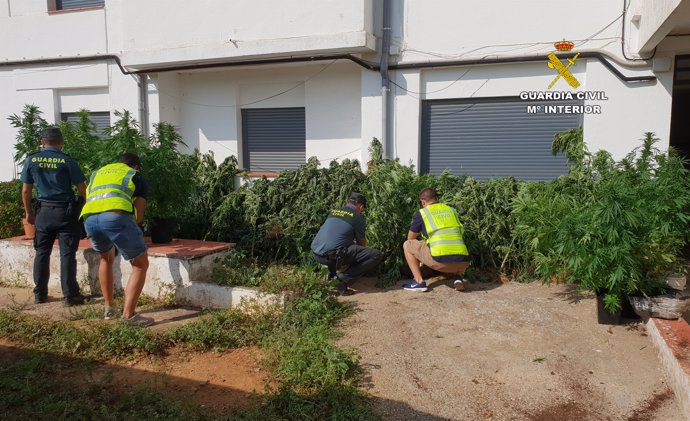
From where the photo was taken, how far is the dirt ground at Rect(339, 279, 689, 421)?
3.98 metres

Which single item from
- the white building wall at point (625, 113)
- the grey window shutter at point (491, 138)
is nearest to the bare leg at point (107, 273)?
the grey window shutter at point (491, 138)

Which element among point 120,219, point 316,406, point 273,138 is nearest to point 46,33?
point 273,138

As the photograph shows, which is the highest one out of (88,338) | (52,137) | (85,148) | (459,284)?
(52,137)

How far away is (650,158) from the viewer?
7.24 meters

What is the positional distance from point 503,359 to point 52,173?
5128 millimetres

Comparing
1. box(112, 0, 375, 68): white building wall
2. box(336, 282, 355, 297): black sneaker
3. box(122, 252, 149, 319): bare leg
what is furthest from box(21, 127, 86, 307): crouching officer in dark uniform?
box(112, 0, 375, 68): white building wall

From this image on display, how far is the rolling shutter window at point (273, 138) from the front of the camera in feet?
32.5

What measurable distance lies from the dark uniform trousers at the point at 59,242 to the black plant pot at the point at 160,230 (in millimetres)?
1004

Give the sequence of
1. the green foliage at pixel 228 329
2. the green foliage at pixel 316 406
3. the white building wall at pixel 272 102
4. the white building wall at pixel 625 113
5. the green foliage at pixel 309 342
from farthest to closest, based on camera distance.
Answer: the white building wall at pixel 272 102
the white building wall at pixel 625 113
the green foliage at pixel 228 329
the green foliage at pixel 309 342
the green foliage at pixel 316 406

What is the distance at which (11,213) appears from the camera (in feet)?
27.2

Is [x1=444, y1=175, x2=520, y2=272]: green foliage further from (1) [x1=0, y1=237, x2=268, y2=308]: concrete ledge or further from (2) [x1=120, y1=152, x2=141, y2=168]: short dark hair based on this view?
(2) [x1=120, y1=152, x2=141, y2=168]: short dark hair

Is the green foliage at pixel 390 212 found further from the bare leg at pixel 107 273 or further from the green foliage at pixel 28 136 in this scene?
the green foliage at pixel 28 136

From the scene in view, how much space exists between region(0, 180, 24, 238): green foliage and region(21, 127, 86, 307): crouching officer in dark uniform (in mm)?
2368

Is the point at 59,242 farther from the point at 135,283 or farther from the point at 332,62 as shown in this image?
the point at 332,62
